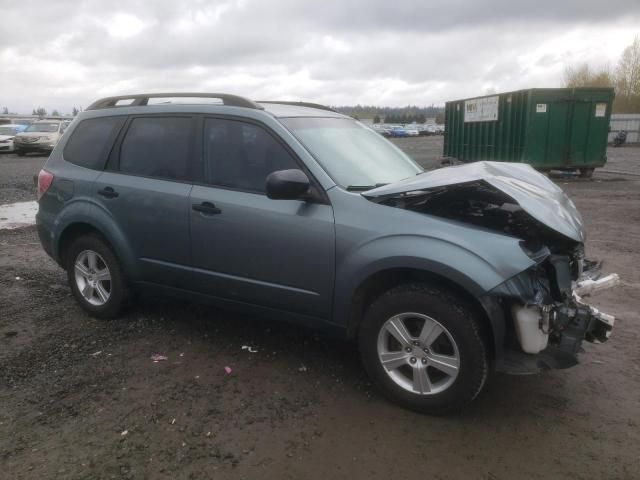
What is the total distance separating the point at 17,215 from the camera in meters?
9.89

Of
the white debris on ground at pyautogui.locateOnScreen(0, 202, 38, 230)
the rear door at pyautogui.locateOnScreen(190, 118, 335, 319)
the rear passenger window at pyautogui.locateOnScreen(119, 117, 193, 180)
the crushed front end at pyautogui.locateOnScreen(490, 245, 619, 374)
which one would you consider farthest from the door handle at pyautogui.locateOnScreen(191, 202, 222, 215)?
the white debris on ground at pyautogui.locateOnScreen(0, 202, 38, 230)

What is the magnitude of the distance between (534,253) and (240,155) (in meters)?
2.09

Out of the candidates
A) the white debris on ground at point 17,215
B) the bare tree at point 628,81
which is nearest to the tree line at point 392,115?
the bare tree at point 628,81

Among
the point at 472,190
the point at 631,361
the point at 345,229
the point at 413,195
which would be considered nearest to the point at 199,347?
the point at 345,229

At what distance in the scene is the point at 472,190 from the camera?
10.6 feet

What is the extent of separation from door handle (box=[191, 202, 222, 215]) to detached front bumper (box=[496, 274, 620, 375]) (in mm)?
2073

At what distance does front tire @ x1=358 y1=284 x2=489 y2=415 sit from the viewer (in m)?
3.03

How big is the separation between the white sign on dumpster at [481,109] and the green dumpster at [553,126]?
39 millimetres

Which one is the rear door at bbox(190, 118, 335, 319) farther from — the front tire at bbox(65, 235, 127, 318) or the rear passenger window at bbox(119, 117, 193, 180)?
the front tire at bbox(65, 235, 127, 318)

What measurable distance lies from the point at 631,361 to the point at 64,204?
15.5 ft

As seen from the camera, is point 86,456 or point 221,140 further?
point 221,140

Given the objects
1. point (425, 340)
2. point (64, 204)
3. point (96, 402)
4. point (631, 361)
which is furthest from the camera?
point (64, 204)

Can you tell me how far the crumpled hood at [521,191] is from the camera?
3.08 m

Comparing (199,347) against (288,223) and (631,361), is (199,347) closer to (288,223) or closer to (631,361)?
(288,223)
